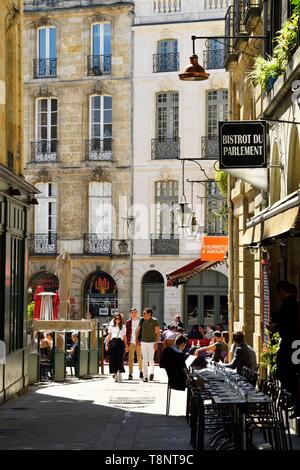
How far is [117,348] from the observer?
2428cm

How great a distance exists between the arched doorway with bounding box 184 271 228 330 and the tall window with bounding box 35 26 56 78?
32.3 ft

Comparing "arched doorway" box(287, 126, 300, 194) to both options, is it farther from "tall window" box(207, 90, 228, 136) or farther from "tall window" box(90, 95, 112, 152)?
"tall window" box(90, 95, 112, 152)

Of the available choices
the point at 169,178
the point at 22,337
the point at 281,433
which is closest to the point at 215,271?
the point at 169,178

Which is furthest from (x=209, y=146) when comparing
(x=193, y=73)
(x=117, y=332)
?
(x=193, y=73)

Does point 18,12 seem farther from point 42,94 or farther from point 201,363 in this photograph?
point 42,94

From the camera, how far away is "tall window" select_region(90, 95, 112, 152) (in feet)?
143

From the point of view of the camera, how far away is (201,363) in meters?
18.7

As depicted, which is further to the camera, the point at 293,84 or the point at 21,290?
the point at 21,290

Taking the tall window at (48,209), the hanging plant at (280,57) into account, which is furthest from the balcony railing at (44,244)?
the hanging plant at (280,57)

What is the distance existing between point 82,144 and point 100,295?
575 cm

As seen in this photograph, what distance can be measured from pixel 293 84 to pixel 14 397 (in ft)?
27.3

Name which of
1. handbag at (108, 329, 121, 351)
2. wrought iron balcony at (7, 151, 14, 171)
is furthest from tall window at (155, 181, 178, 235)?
wrought iron balcony at (7, 151, 14, 171)

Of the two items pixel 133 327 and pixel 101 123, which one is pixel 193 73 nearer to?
pixel 133 327

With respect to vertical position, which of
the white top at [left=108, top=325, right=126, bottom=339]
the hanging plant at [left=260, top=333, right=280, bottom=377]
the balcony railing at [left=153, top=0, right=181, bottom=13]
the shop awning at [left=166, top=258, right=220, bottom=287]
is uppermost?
the balcony railing at [left=153, top=0, right=181, bottom=13]
